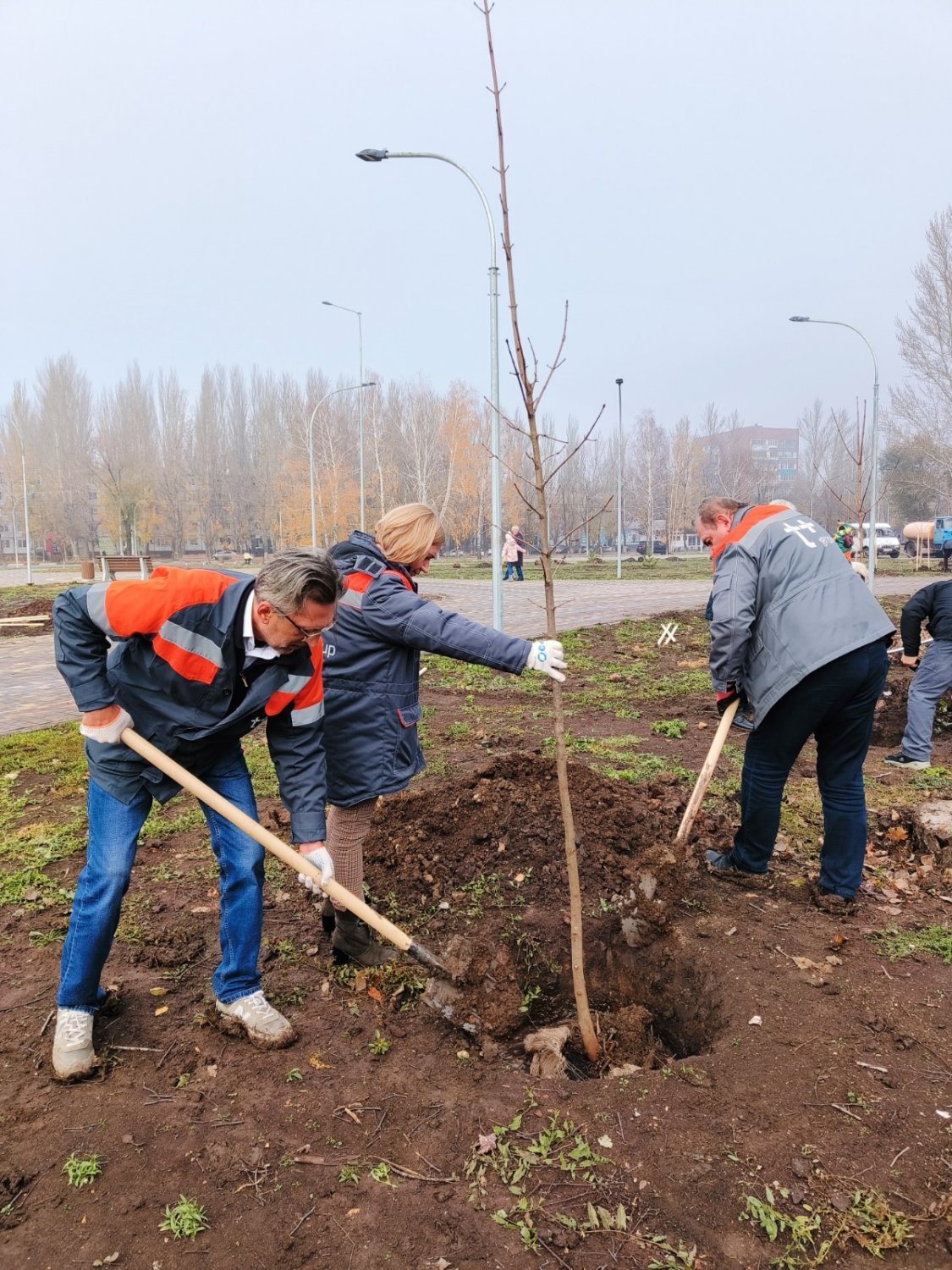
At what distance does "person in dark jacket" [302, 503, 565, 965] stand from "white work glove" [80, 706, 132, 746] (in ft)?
2.45

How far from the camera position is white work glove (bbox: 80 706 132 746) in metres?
2.59

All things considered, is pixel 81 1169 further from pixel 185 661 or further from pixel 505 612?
pixel 505 612

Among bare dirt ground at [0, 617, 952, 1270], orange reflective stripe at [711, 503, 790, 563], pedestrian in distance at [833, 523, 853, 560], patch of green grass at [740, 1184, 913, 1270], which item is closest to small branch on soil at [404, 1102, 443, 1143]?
bare dirt ground at [0, 617, 952, 1270]

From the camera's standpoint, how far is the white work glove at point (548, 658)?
8.79 ft

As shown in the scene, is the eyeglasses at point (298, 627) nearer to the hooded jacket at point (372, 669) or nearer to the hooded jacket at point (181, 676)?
the hooded jacket at point (181, 676)

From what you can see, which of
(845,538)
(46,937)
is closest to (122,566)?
(46,937)

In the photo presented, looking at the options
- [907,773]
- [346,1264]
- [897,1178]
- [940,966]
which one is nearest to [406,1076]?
[346,1264]

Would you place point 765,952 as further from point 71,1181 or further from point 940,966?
point 71,1181

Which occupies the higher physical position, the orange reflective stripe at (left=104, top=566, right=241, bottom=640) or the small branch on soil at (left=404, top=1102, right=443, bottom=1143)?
the orange reflective stripe at (left=104, top=566, right=241, bottom=640)

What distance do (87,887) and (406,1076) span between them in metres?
1.19

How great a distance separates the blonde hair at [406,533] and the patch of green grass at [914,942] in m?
2.43

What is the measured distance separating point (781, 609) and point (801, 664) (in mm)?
267

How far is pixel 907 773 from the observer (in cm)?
578

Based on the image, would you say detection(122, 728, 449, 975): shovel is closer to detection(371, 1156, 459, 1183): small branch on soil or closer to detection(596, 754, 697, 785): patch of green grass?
detection(371, 1156, 459, 1183): small branch on soil
